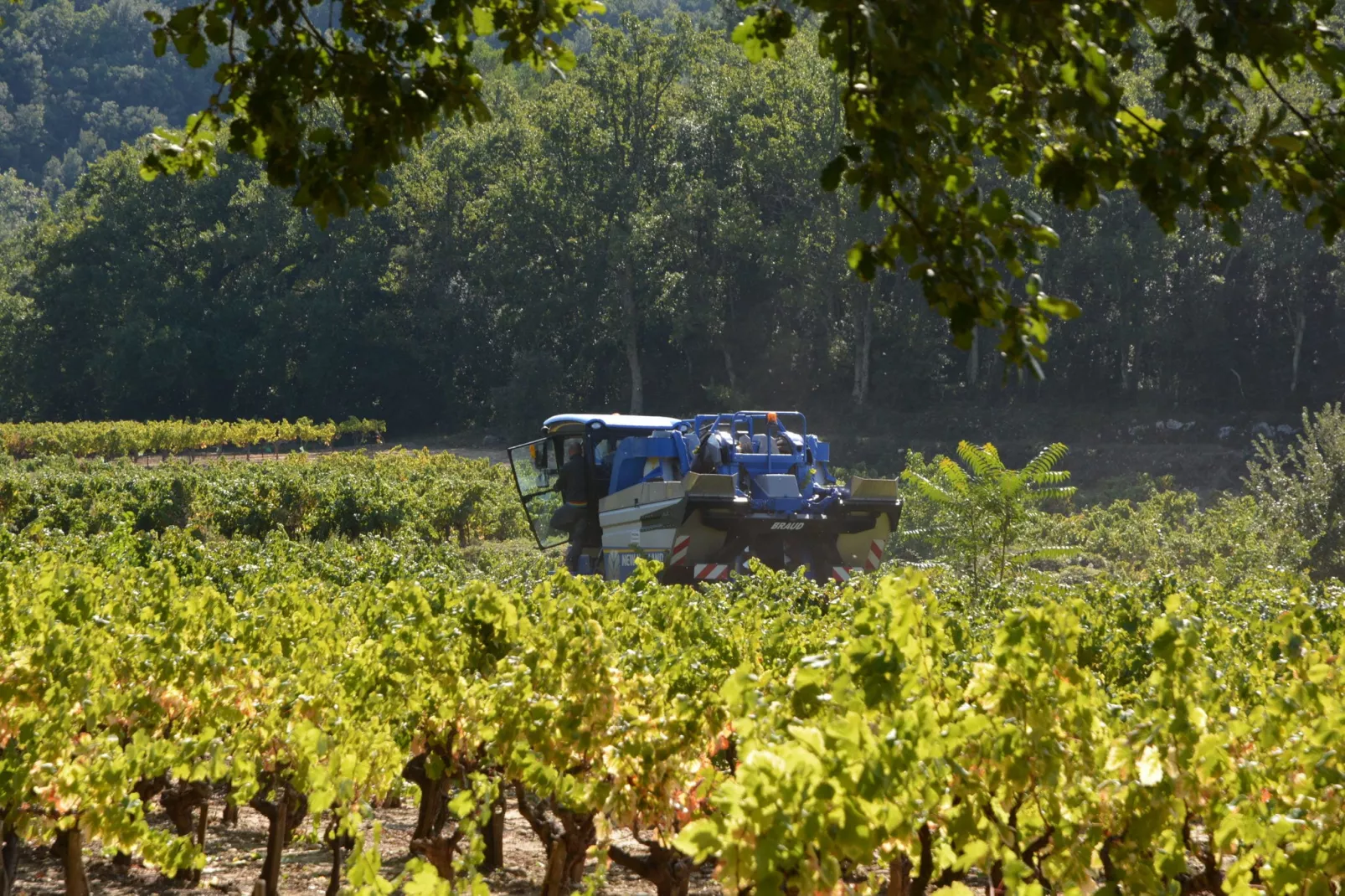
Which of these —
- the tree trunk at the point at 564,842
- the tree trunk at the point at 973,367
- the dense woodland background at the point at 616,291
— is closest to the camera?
the tree trunk at the point at 564,842

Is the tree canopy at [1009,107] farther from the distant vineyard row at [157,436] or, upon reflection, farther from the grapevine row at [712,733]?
the distant vineyard row at [157,436]

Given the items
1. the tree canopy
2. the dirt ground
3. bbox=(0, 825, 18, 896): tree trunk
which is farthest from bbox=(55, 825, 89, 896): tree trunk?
the tree canopy

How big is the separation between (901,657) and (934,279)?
109 centimetres

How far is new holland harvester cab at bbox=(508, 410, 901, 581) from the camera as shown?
14.7m

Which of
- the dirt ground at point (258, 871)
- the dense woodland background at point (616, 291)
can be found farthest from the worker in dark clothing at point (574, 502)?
the dense woodland background at point (616, 291)

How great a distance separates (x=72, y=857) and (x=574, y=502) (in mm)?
11773

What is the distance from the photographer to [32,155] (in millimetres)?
154125

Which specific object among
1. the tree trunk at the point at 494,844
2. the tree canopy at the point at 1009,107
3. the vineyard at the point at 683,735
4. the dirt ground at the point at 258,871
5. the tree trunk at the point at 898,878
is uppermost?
the tree canopy at the point at 1009,107

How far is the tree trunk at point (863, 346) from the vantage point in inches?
1754

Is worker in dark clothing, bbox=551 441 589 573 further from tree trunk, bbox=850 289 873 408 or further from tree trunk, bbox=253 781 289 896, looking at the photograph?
tree trunk, bbox=850 289 873 408

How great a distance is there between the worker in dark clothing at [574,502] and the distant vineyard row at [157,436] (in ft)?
91.6

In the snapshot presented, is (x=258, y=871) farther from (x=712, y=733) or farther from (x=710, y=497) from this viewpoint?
(x=710, y=497)

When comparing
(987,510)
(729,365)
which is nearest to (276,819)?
(987,510)

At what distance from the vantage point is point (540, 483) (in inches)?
706
